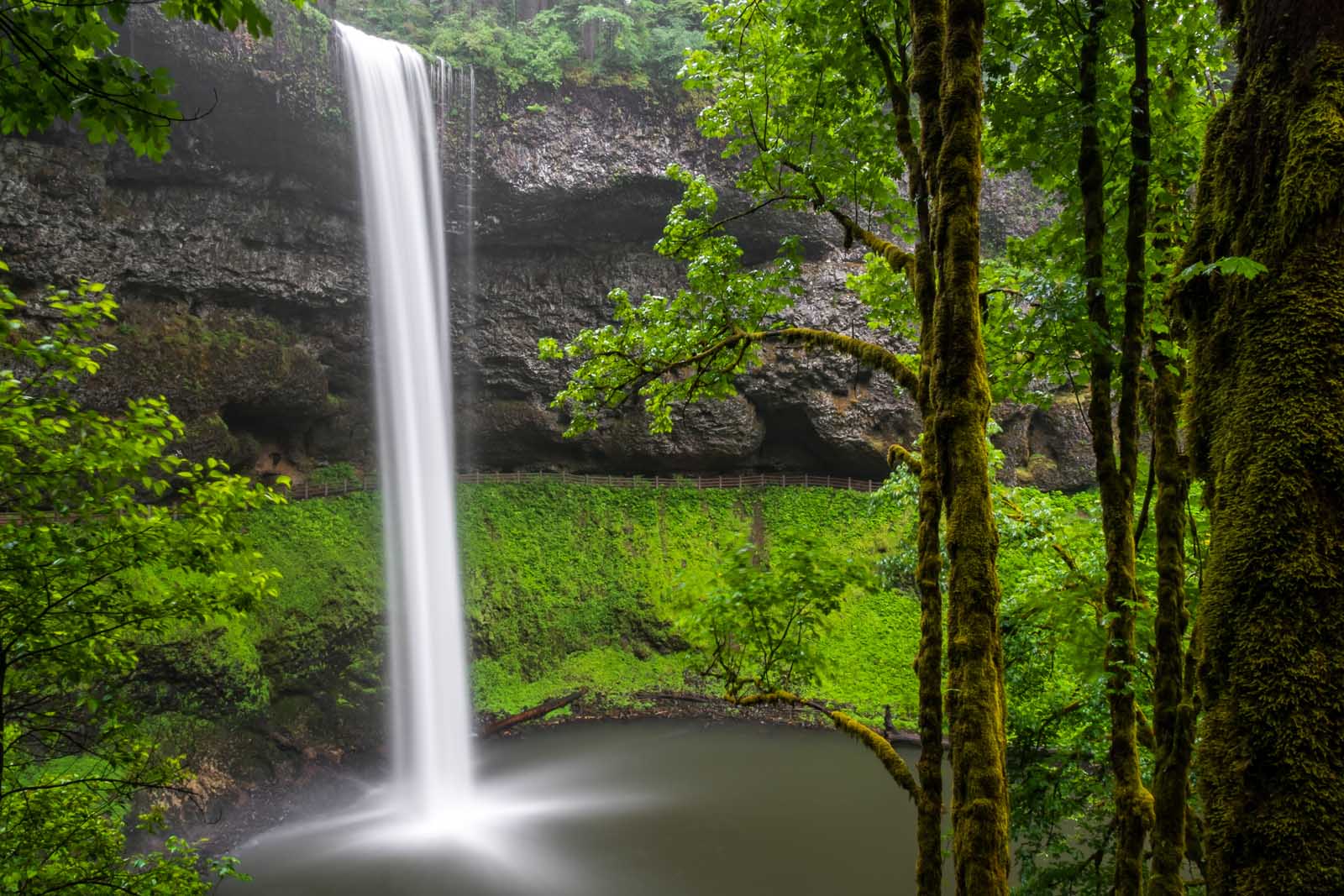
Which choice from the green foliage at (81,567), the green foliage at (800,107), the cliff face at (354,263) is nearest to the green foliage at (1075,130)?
the green foliage at (800,107)

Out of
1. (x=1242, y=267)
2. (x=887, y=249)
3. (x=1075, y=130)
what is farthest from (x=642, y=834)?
(x=1242, y=267)

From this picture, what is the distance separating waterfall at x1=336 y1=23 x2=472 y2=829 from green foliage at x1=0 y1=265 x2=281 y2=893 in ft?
44.5

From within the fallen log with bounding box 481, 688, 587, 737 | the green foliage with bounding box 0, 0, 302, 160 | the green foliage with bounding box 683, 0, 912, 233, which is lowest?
the fallen log with bounding box 481, 688, 587, 737

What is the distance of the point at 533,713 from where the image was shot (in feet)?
57.8

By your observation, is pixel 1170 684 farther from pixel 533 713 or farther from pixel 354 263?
pixel 354 263

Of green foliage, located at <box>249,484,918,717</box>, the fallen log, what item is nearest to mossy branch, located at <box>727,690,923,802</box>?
green foliage, located at <box>249,484,918,717</box>

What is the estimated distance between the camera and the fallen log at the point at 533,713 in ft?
55.9

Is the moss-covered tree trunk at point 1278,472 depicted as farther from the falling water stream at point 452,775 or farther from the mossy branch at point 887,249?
the falling water stream at point 452,775

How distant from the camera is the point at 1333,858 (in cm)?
151

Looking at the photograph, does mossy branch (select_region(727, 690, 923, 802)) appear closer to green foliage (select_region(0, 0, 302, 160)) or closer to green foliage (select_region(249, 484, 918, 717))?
green foliage (select_region(0, 0, 302, 160))

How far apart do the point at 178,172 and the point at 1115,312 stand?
2188cm

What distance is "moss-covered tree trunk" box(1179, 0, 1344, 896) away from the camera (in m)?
1.57

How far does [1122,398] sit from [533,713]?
1649cm

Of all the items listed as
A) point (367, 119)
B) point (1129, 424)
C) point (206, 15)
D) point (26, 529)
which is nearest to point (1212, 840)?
point (1129, 424)
